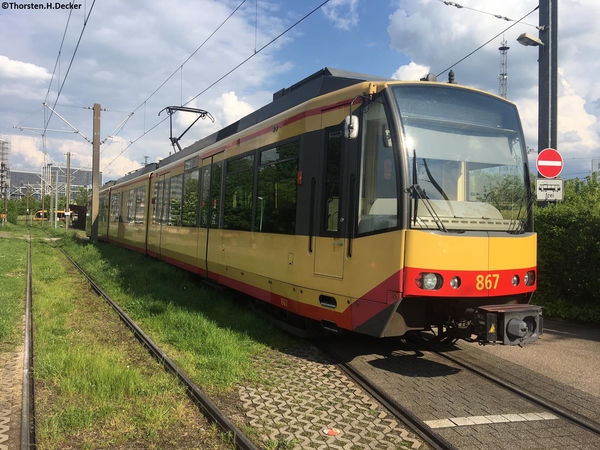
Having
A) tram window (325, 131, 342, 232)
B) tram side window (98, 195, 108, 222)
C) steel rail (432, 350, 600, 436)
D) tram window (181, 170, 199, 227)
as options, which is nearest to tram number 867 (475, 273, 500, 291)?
steel rail (432, 350, 600, 436)

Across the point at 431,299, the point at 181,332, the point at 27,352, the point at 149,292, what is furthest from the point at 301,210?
the point at 149,292

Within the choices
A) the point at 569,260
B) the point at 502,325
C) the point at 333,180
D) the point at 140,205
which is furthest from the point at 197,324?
the point at 140,205

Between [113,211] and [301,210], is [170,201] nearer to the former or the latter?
[301,210]

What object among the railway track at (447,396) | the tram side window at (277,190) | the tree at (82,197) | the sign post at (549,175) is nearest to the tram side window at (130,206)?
the tram side window at (277,190)

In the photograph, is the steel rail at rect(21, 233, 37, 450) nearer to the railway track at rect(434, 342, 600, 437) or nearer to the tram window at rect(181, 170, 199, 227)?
the tram window at rect(181, 170, 199, 227)

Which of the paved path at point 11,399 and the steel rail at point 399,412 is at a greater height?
the steel rail at point 399,412

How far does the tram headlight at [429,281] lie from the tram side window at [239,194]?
3.48 m

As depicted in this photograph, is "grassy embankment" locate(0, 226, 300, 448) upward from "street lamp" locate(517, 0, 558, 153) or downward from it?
downward

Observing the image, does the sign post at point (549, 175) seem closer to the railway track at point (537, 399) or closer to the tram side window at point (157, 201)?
the railway track at point (537, 399)

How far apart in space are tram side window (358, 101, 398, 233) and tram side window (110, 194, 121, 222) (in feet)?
56.9

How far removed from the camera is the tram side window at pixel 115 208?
21.1 meters

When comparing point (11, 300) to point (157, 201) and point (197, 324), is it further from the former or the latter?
point (157, 201)

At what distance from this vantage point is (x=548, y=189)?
333 inches

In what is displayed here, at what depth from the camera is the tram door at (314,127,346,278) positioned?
18.8 ft
